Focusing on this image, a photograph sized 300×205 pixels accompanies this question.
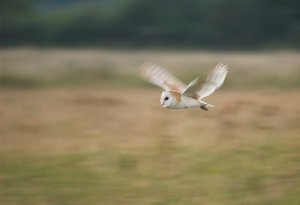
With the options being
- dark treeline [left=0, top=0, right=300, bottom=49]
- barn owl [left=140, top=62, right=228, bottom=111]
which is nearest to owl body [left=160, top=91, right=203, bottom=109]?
barn owl [left=140, top=62, right=228, bottom=111]

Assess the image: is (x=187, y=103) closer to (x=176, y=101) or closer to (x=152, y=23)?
(x=176, y=101)

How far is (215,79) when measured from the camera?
15.5 feet

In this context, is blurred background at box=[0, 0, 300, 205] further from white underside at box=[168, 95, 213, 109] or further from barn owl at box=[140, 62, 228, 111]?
white underside at box=[168, 95, 213, 109]

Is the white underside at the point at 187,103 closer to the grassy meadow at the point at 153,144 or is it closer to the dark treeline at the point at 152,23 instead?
the grassy meadow at the point at 153,144

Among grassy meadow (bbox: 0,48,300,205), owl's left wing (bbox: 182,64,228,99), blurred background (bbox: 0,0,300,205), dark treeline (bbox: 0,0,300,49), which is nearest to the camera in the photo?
owl's left wing (bbox: 182,64,228,99)

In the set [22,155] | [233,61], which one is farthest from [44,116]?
[233,61]

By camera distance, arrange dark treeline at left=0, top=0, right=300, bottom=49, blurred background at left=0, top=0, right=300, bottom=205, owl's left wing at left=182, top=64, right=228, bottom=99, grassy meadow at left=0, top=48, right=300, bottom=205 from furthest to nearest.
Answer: dark treeline at left=0, top=0, right=300, bottom=49 → blurred background at left=0, top=0, right=300, bottom=205 → grassy meadow at left=0, top=48, right=300, bottom=205 → owl's left wing at left=182, top=64, right=228, bottom=99

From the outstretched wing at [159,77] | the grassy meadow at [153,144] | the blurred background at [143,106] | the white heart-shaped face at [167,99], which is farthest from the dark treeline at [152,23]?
the white heart-shaped face at [167,99]

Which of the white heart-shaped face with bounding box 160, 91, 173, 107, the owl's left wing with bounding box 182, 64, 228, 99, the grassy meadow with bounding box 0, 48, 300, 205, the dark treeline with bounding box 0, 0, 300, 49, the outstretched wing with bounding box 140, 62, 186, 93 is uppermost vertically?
the dark treeline with bounding box 0, 0, 300, 49

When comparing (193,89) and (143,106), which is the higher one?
(143,106)

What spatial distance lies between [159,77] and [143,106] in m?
4.90

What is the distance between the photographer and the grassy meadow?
631cm

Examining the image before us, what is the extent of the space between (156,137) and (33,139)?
1.24 metres

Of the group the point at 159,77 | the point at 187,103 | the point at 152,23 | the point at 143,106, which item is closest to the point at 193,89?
the point at 187,103
